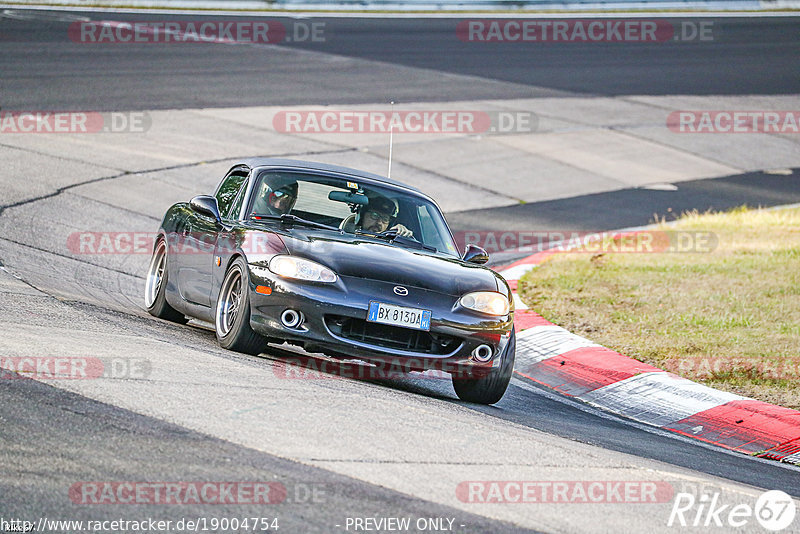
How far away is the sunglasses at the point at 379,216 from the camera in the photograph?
8578 mm

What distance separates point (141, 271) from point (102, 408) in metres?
6.63

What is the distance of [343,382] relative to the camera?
23.5 feet

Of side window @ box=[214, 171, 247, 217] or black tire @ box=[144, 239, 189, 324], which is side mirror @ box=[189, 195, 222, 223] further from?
black tire @ box=[144, 239, 189, 324]

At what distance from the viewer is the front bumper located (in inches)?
282

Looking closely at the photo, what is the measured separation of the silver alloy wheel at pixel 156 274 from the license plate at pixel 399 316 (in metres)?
2.94

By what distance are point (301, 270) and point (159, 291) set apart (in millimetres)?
2568

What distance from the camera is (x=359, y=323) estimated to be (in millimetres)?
7246
